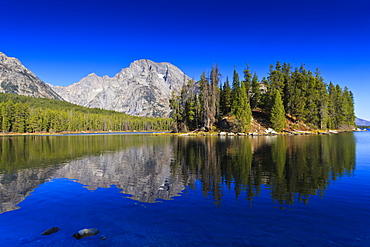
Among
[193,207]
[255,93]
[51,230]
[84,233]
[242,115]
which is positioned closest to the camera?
[84,233]

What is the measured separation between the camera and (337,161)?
31062mm

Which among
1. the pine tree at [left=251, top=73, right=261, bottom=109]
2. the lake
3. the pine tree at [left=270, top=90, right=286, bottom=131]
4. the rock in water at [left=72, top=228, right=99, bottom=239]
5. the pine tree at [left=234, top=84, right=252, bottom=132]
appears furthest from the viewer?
the pine tree at [left=251, top=73, right=261, bottom=109]

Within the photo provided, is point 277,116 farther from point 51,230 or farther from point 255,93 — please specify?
point 51,230

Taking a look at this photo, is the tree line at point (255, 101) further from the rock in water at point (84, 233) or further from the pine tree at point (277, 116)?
the rock in water at point (84, 233)

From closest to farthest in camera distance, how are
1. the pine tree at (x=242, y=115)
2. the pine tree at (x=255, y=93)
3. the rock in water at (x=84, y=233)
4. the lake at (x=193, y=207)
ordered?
1. the lake at (x=193, y=207)
2. the rock in water at (x=84, y=233)
3. the pine tree at (x=242, y=115)
4. the pine tree at (x=255, y=93)

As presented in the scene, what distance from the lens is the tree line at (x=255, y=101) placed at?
351 ft

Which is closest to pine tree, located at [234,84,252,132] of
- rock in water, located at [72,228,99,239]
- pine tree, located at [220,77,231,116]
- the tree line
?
the tree line

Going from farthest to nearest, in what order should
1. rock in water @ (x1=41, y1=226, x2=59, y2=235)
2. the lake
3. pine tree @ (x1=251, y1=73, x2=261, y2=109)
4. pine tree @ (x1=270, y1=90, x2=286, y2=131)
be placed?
1. pine tree @ (x1=251, y1=73, x2=261, y2=109)
2. pine tree @ (x1=270, y1=90, x2=286, y2=131)
3. rock in water @ (x1=41, y1=226, x2=59, y2=235)
4. the lake

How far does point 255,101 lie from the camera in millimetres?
123500

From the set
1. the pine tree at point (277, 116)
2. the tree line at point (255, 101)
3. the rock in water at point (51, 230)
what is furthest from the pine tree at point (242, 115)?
the rock in water at point (51, 230)

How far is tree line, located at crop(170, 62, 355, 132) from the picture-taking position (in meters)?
107

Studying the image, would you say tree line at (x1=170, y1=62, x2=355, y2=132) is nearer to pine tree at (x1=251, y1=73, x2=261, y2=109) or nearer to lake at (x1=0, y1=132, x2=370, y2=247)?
pine tree at (x1=251, y1=73, x2=261, y2=109)

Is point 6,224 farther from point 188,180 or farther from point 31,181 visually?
point 188,180

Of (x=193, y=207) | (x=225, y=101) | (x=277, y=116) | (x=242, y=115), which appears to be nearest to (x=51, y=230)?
(x=193, y=207)
